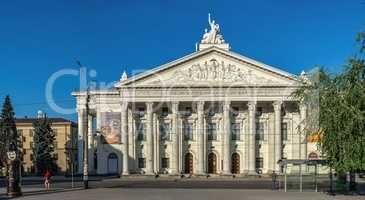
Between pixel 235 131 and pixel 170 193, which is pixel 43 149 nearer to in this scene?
pixel 235 131

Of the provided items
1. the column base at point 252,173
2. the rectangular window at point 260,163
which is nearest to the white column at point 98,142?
the column base at point 252,173

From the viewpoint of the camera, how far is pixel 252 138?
84688 millimetres

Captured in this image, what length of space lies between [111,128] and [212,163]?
14.6 m

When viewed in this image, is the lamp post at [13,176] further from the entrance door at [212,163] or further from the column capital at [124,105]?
the entrance door at [212,163]

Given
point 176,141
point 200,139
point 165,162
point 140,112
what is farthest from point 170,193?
point 165,162

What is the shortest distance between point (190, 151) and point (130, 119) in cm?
924

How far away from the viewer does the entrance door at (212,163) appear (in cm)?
8769

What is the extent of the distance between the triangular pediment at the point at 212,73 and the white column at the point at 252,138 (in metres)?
3.12

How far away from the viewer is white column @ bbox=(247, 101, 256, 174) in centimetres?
8362

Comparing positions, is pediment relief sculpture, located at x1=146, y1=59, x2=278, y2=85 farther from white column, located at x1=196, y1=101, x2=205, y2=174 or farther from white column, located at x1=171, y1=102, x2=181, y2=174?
white column, located at x1=171, y1=102, x2=181, y2=174

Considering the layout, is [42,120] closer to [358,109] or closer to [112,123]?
[112,123]

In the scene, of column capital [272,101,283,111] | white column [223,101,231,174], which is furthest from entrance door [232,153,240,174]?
column capital [272,101,283,111]

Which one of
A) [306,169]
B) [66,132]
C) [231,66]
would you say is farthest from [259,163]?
[66,132]

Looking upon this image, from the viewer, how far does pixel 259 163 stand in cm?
8731
